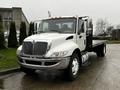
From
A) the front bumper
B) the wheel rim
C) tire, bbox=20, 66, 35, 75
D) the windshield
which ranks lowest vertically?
tire, bbox=20, 66, 35, 75

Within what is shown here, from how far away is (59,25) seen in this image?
902 cm

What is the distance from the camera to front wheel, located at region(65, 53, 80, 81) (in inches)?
307

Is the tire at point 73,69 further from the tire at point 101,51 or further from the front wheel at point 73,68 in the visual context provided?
the tire at point 101,51

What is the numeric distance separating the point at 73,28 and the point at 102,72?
2.20 m

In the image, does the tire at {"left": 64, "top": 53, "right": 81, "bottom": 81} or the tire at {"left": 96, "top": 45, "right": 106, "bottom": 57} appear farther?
the tire at {"left": 96, "top": 45, "right": 106, "bottom": 57}

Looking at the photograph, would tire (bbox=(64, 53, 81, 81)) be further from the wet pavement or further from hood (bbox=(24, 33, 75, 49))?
hood (bbox=(24, 33, 75, 49))

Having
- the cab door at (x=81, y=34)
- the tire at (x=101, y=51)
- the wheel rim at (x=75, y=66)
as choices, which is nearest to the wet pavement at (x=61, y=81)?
the wheel rim at (x=75, y=66)

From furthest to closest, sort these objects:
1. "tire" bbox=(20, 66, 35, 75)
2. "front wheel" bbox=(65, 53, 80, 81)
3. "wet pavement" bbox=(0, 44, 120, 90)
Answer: "tire" bbox=(20, 66, 35, 75) → "front wheel" bbox=(65, 53, 80, 81) → "wet pavement" bbox=(0, 44, 120, 90)

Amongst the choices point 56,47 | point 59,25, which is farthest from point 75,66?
point 59,25

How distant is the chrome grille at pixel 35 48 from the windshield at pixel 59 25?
4.52 feet

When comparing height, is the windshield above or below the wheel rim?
above

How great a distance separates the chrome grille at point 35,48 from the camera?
7569mm

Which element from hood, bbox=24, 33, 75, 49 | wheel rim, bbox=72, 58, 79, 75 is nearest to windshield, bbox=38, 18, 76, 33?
hood, bbox=24, 33, 75, 49

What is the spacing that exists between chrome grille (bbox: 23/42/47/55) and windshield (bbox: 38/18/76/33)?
138 cm
